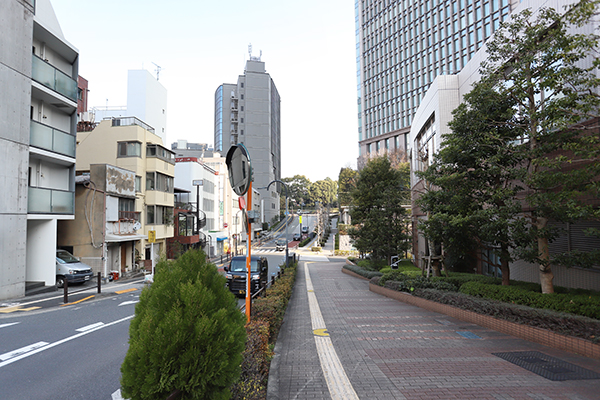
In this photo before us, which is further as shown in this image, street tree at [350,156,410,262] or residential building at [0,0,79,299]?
street tree at [350,156,410,262]

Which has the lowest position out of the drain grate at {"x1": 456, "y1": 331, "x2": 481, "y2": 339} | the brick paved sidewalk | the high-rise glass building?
the drain grate at {"x1": 456, "y1": 331, "x2": 481, "y2": 339}

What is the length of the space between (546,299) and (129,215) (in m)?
26.1

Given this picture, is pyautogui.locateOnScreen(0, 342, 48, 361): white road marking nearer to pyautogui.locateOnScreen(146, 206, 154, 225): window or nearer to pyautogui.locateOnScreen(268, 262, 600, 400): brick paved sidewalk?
pyautogui.locateOnScreen(268, 262, 600, 400): brick paved sidewalk

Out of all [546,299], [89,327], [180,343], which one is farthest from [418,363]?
[89,327]

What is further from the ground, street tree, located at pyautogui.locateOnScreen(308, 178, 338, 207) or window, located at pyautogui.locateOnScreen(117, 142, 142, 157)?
street tree, located at pyautogui.locateOnScreen(308, 178, 338, 207)

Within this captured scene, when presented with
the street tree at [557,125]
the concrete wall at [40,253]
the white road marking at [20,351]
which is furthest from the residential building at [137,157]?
the street tree at [557,125]

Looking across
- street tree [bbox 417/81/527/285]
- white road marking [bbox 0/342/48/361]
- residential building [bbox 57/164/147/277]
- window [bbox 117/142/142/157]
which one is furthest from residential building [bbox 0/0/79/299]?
street tree [bbox 417/81/527/285]

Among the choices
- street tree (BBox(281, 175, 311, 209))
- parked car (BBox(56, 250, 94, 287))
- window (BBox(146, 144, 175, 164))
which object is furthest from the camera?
street tree (BBox(281, 175, 311, 209))

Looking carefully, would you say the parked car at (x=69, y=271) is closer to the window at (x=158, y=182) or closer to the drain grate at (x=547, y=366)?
the window at (x=158, y=182)

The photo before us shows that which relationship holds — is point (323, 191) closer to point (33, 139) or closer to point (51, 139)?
point (51, 139)

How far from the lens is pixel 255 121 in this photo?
9362cm

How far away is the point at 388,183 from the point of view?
28547 millimetres

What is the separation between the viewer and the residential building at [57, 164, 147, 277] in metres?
22.5

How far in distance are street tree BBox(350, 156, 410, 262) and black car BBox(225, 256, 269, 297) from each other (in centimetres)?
1078
